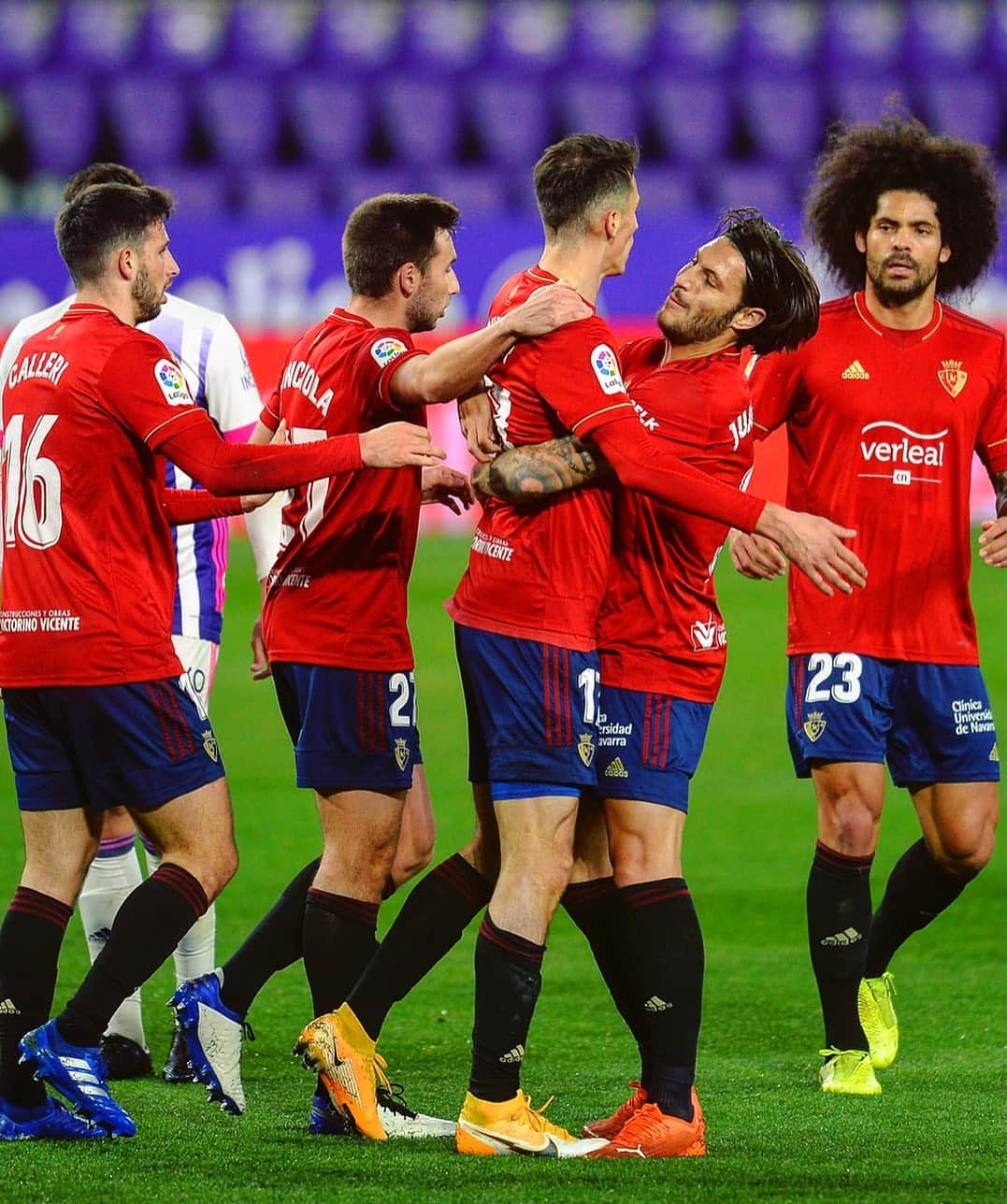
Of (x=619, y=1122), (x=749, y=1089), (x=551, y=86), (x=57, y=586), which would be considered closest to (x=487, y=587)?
(x=57, y=586)

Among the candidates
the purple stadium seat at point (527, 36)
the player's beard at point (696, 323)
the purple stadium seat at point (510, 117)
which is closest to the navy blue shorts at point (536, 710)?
the player's beard at point (696, 323)

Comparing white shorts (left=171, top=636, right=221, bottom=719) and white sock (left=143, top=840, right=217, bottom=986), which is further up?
white shorts (left=171, top=636, right=221, bottom=719)

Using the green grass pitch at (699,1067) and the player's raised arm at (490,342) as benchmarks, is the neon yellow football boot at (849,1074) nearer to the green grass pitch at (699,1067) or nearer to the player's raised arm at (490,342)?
the green grass pitch at (699,1067)

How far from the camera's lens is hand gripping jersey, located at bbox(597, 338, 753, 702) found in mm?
4180

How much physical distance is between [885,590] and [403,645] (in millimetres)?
1371

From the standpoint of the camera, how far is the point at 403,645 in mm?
4375

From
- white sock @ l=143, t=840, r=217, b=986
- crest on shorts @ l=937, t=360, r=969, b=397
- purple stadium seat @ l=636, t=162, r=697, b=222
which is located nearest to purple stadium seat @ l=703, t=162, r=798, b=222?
purple stadium seat @ l=636, t=162, r=697, b=222

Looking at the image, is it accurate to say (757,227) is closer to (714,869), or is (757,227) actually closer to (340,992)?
(340,992)

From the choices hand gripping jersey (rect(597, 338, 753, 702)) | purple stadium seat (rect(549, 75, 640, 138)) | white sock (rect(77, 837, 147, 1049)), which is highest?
purple stadium seat (rect(549, 75, 640, 138))

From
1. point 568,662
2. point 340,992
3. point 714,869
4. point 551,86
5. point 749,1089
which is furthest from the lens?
point 551,86

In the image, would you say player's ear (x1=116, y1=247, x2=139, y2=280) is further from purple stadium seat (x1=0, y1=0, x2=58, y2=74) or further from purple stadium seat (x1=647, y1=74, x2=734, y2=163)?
purple stadium seat (x1=647, y1=74, x2=734, y2=163)

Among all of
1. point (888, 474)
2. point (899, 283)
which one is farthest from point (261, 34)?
point (888, 474)

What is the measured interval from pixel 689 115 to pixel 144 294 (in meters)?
16.0

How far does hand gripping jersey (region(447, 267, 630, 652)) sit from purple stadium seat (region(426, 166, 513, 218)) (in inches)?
538
